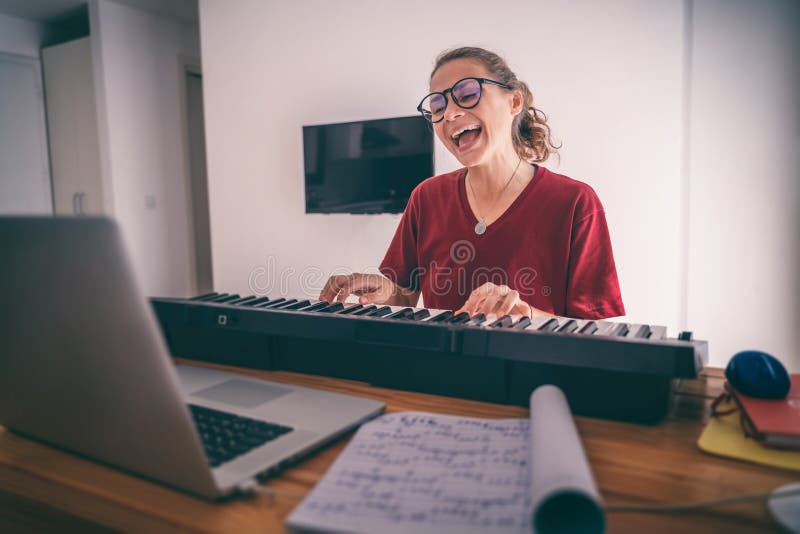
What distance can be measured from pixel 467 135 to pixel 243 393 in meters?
1.41

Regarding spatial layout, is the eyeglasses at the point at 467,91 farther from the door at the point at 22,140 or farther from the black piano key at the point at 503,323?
the door at the point at 22,140

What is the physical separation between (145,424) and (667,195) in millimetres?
2434

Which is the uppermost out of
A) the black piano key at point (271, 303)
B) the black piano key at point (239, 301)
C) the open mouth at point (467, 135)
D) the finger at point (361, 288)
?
the open mouth at point (467, 135)

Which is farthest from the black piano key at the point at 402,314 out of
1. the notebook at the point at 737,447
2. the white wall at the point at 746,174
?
the white wall at the point at 746,174

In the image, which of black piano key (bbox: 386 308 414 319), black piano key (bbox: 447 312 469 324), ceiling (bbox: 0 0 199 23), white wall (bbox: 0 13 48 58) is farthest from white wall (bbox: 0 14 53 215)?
black piano key (bbox: 447 312 469 324)

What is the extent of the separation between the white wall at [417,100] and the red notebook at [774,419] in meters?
1.93

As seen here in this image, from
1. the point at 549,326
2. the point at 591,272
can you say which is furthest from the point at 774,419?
the point at 591,272

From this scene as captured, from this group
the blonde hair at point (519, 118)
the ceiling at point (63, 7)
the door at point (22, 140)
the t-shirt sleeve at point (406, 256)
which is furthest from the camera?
the door at point (22, 140)

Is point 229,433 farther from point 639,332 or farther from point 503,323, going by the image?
point 639,332

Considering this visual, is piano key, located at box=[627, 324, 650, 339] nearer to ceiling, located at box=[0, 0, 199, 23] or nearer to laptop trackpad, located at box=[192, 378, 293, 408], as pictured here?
laptop trackpad, located at box=[192, 378, 293, 408]

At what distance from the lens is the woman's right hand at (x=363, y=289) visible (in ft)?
3.95

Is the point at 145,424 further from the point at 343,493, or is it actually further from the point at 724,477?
the point at 724,477

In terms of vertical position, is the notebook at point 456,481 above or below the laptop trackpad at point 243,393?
above

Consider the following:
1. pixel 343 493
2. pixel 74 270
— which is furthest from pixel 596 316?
pixel 74 270
